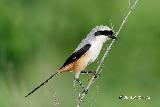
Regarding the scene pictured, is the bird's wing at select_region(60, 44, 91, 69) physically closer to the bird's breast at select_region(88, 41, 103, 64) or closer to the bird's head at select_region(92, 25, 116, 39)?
the bird's breast at select_region(88, 41, 103, 64)

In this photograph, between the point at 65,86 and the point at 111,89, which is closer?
the point at 65,86

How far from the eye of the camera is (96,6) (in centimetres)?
1202

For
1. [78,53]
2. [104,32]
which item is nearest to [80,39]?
[78,53]

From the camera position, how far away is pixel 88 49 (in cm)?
496

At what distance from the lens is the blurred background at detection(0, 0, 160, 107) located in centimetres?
1002

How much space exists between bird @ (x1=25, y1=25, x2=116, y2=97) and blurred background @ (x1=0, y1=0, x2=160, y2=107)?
170 inches

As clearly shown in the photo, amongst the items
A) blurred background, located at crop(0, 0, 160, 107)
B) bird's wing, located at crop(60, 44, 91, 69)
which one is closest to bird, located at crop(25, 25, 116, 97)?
bird's wing, located at crop(60, 44, 91, 69)

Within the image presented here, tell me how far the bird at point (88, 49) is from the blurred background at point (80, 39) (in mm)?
4330

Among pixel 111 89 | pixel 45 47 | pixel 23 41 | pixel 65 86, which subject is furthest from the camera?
pixel 23 41

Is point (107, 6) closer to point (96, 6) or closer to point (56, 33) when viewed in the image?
point (96, 6)

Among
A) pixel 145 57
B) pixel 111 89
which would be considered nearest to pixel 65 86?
pixel 111 89

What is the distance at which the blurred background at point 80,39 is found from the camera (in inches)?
395

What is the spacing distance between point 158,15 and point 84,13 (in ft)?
3.84

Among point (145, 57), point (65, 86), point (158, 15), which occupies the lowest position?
point (65, 86)
